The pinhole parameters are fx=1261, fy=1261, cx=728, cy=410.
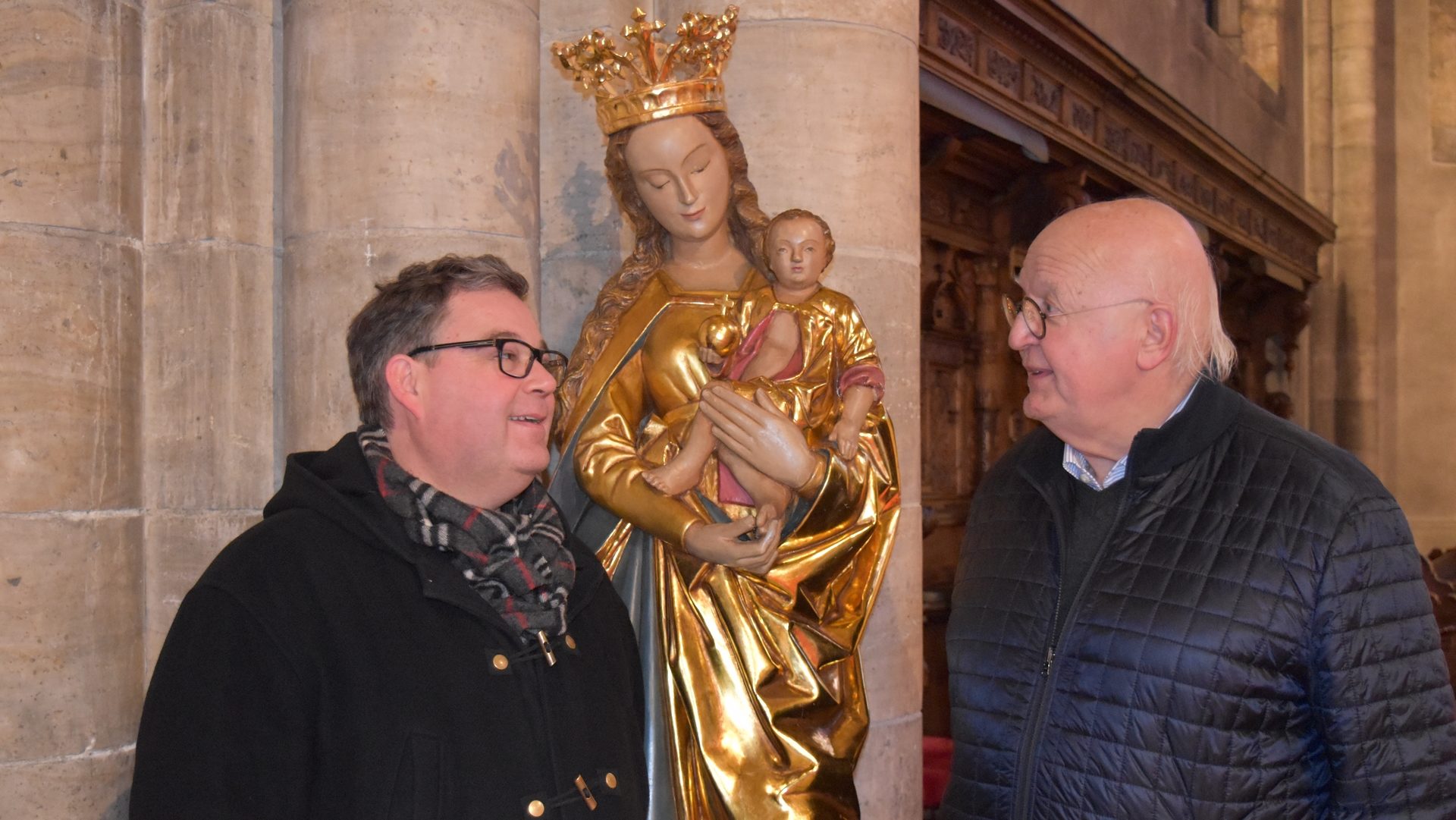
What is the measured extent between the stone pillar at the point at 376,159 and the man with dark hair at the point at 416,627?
86cm

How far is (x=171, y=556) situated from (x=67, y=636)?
0.29m

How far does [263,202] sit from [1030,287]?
1796mm

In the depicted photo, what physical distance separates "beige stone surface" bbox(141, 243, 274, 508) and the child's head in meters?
1.23

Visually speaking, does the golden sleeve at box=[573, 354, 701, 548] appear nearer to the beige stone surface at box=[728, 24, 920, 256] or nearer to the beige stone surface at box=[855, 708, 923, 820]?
the beige stone surface at box=[728, 24, 920, 256]

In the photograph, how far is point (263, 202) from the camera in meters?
2.84

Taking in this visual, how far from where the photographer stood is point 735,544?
2244 millimetres

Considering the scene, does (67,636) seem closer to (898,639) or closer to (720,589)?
(720,589)

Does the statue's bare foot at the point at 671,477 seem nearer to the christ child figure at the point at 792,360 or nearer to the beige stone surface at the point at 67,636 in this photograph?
the christ child figure at the point at 792,360

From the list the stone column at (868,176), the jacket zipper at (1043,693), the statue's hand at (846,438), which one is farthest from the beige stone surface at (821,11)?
the jacket zipper at (1043,693)

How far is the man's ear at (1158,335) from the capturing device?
179cm

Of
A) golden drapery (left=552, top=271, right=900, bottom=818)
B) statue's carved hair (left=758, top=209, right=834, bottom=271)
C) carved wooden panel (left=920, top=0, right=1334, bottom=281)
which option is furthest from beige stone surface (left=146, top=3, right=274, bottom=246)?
carved wooden panel (left=920, top=0, right=1334, bottom=281)

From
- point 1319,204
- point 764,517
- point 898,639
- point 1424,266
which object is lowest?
point 898,639

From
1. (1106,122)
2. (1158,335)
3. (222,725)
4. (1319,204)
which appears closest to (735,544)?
(1158,335)

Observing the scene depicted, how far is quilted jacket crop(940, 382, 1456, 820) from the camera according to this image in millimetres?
1580
